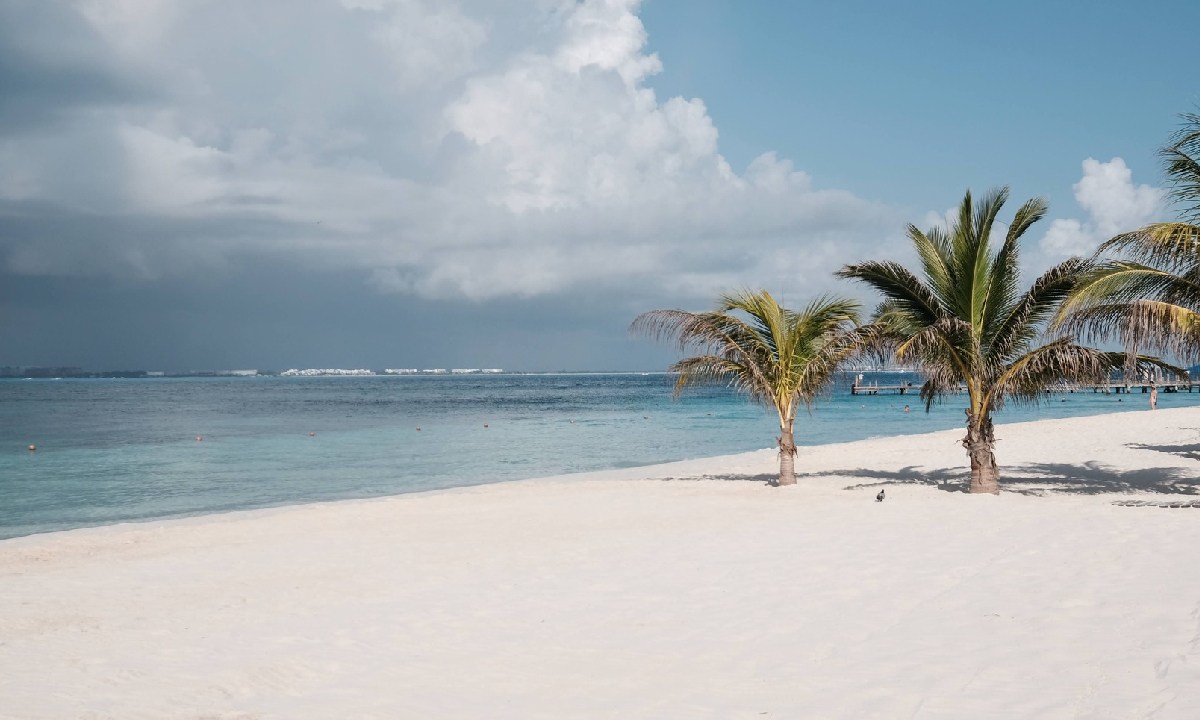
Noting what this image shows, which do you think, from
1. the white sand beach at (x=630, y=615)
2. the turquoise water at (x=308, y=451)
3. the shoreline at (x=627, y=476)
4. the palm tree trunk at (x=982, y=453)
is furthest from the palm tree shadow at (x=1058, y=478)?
the turquoise water at (x=308, y=451)

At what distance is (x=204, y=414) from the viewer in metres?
60.8

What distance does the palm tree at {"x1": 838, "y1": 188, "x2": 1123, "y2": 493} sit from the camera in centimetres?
1395

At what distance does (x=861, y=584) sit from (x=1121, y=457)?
17.3 m

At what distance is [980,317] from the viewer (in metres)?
14.3

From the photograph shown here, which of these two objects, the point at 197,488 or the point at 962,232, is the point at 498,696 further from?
the point at 197,488

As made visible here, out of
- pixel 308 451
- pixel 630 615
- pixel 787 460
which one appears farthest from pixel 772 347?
pixel 308 451

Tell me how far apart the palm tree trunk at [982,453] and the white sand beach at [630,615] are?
30.5 inches

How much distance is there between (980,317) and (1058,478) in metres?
5.41

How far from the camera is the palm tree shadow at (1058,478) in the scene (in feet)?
50.9

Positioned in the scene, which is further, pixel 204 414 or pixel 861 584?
pixel 204 414

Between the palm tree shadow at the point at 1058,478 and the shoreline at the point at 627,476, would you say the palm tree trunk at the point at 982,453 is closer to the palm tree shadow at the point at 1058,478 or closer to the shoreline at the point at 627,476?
the palm tree shadow at the point at 1058,478

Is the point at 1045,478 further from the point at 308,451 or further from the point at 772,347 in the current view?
the point at 308,451

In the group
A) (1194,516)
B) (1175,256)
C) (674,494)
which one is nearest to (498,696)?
(1194,516)

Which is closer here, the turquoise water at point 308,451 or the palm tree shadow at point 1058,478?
the palm tree shadow at point 1058,478
